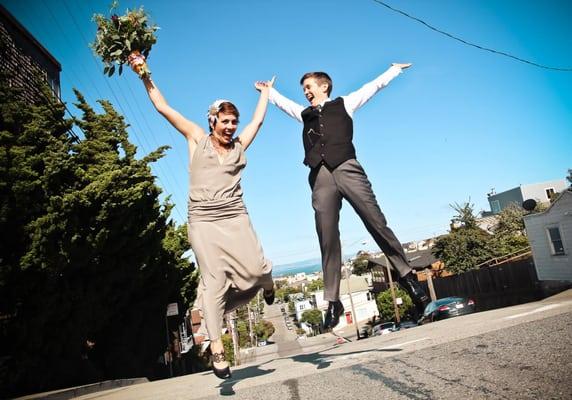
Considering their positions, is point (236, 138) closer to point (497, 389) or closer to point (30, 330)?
point (497, 389)

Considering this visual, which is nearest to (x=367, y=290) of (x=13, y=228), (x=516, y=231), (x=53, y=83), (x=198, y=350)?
(x=516, y=231)

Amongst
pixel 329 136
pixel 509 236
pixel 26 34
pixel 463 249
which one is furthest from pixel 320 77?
pixel 509 236

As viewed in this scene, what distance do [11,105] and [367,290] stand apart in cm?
6957

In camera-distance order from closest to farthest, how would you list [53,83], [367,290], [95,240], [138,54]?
1. [138,54]
2. [95,240]
3. [53,83]
4. [367,290]

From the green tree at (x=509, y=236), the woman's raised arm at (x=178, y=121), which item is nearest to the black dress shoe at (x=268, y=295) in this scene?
the woman's raised arm at (x=178, y=121)

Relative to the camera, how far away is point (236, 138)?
3.47 m

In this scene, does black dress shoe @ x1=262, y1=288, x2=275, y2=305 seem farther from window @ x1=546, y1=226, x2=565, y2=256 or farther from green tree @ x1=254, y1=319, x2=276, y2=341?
green tree @ x1=254, y1=319, x2=276, y2=341

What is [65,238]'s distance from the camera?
7.44 metres

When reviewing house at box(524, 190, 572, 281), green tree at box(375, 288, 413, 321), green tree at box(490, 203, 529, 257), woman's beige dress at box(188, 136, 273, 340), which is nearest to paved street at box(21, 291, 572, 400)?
woman's beige dress at box(188, 136, 273, 340)

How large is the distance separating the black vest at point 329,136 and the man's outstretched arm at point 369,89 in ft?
0.38

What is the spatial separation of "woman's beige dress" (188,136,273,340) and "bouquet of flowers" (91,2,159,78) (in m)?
1.50

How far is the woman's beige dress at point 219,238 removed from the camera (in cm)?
292

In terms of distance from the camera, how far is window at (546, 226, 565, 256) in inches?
691

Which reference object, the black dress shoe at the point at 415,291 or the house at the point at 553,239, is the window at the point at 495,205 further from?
the black dress shoe at the point at 415,291
